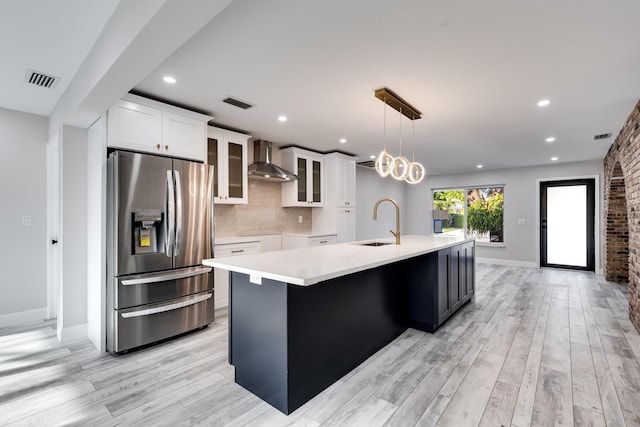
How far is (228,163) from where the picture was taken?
4.00 metres

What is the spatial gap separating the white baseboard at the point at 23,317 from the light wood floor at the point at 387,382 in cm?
15

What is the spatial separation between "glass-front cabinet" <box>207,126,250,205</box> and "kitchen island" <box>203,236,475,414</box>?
5.53 feet

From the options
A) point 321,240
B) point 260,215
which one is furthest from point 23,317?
point 321,240

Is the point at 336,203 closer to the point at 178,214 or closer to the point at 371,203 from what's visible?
A: the point at 371,203

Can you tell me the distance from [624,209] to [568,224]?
135cm

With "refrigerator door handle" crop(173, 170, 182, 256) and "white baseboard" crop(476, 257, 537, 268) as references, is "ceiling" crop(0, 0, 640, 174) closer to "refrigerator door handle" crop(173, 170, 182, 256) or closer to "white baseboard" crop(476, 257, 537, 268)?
"refrigerator door handle" crop(173, 170, 182, 256)

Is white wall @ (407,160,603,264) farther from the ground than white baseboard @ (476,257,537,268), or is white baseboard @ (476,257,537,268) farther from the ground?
white wall @ (407,160,603,264)

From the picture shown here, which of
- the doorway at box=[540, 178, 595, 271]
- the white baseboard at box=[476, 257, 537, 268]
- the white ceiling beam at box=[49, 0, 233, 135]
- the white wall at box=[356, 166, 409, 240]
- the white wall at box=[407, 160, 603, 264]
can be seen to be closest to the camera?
the white ceiling beam at box=[49, 0, 233, 135]

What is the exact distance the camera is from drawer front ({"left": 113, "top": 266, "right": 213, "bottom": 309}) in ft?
8.79

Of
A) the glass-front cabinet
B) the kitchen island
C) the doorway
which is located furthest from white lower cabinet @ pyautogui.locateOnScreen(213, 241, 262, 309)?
the doorway

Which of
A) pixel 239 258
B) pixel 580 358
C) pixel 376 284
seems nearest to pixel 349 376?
pixel 376 284

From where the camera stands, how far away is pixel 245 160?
4.20 metres

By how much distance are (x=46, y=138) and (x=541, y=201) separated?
900 centimetres

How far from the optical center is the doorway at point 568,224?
6.48 m
